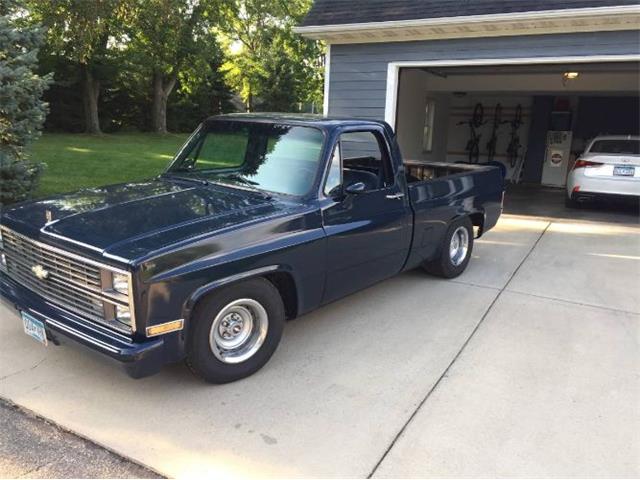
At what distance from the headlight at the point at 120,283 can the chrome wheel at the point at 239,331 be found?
2.12 ft

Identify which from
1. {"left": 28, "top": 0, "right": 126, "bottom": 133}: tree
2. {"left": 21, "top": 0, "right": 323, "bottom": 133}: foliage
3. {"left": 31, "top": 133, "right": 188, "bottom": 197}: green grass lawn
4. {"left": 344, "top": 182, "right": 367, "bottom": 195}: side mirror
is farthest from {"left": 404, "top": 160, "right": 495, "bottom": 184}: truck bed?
{"left": 21, "top": 0, "right": 323, "bottom": 133}: foliage

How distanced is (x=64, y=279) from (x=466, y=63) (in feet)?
24.3

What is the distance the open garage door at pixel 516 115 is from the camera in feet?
43.0

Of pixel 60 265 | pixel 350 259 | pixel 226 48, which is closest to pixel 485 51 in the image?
pixel 350 259

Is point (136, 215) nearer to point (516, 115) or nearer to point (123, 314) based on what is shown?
point (123, 314)

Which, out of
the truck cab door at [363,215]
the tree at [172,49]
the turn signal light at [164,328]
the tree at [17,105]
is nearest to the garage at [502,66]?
the truck cab door at [363,215]

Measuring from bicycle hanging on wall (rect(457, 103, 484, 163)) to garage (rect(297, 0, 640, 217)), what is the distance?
0.87m

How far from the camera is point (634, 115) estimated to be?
48.7ft

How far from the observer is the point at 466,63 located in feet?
28.7

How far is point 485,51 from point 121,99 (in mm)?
24565

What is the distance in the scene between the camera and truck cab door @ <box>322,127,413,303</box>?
414 cm

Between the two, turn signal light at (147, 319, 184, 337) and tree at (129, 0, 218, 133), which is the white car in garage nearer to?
turn signal light at (147, 319, 184, 337)

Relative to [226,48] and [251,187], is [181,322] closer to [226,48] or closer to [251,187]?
[251,187]

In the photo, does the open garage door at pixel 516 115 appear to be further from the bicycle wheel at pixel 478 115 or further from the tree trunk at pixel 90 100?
the tree trunk at pixel 90 100
